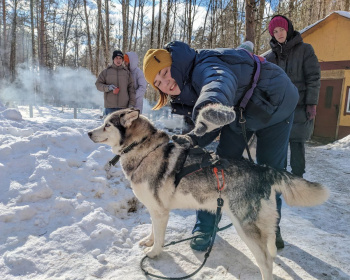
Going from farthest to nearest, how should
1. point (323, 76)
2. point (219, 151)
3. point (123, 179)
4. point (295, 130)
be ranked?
point (323, 76), point (123, 179), point (295, 130), point (219, 151)

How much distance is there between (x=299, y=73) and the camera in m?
3.67

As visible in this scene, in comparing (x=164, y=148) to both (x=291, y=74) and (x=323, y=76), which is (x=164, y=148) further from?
(x=323, y=76)

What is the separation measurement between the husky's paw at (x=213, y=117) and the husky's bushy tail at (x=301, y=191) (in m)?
1.09

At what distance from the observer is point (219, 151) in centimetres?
265

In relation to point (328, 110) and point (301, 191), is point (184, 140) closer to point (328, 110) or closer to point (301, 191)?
point (301, 191)

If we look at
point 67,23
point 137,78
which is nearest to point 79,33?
point 67,23

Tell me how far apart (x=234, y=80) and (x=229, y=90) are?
0.66 ft

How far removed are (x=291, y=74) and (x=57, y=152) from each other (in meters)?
3.89

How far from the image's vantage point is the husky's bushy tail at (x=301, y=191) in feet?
6.79

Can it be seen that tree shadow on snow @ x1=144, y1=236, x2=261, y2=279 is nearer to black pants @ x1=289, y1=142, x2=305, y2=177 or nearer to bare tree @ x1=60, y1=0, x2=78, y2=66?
black pants @ x1=289, y1=142, x2=305, y2=177

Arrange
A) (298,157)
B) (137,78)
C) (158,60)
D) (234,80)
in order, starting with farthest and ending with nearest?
(137,78) → (298,157) → (158,60) → (234,80)

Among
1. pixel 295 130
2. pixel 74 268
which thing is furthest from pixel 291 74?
pixel 74 268

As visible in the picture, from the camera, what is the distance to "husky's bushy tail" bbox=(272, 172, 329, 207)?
2.07 meters

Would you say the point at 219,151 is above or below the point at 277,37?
below
